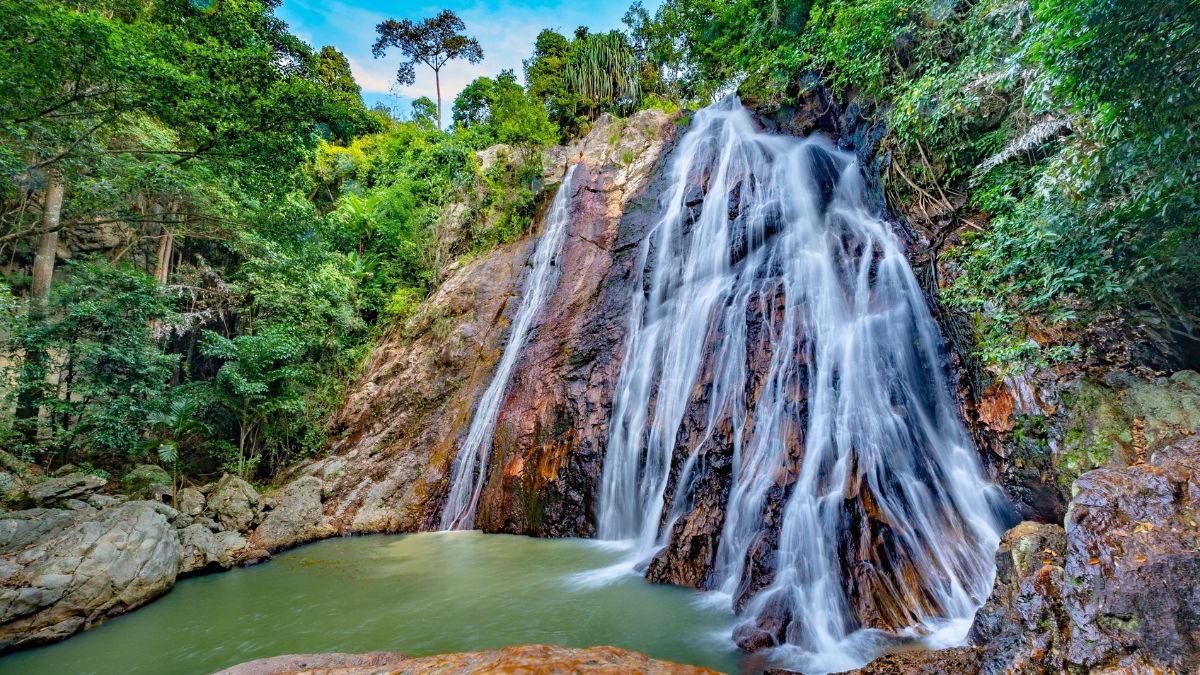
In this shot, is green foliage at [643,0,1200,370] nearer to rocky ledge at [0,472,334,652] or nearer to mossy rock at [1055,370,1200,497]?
mossy rock at [1055,370,1200,497]

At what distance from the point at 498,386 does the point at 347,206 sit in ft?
37.0

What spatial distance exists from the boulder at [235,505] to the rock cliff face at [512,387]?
1.27 metres

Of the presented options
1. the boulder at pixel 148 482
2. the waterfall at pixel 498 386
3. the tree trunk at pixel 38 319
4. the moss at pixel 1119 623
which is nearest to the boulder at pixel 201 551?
the boulder at pixel 148 482

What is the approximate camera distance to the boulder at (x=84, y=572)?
16.2ft

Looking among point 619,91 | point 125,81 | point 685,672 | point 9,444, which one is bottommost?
point 685,672

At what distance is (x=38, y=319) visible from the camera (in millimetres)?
8078

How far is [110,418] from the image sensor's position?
827 centimetres

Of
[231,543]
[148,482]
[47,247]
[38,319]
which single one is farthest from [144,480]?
[47,247]

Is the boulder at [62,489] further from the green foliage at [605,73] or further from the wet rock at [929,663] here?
the green foliage at [605,73]

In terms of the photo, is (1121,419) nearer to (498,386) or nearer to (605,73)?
(498,386)

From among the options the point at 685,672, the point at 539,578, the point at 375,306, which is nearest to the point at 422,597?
the point at 539,578

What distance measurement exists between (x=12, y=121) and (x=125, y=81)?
1.22m

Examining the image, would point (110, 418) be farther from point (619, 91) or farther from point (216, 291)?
point (619, 91)

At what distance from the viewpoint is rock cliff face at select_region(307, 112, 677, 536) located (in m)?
8.30
